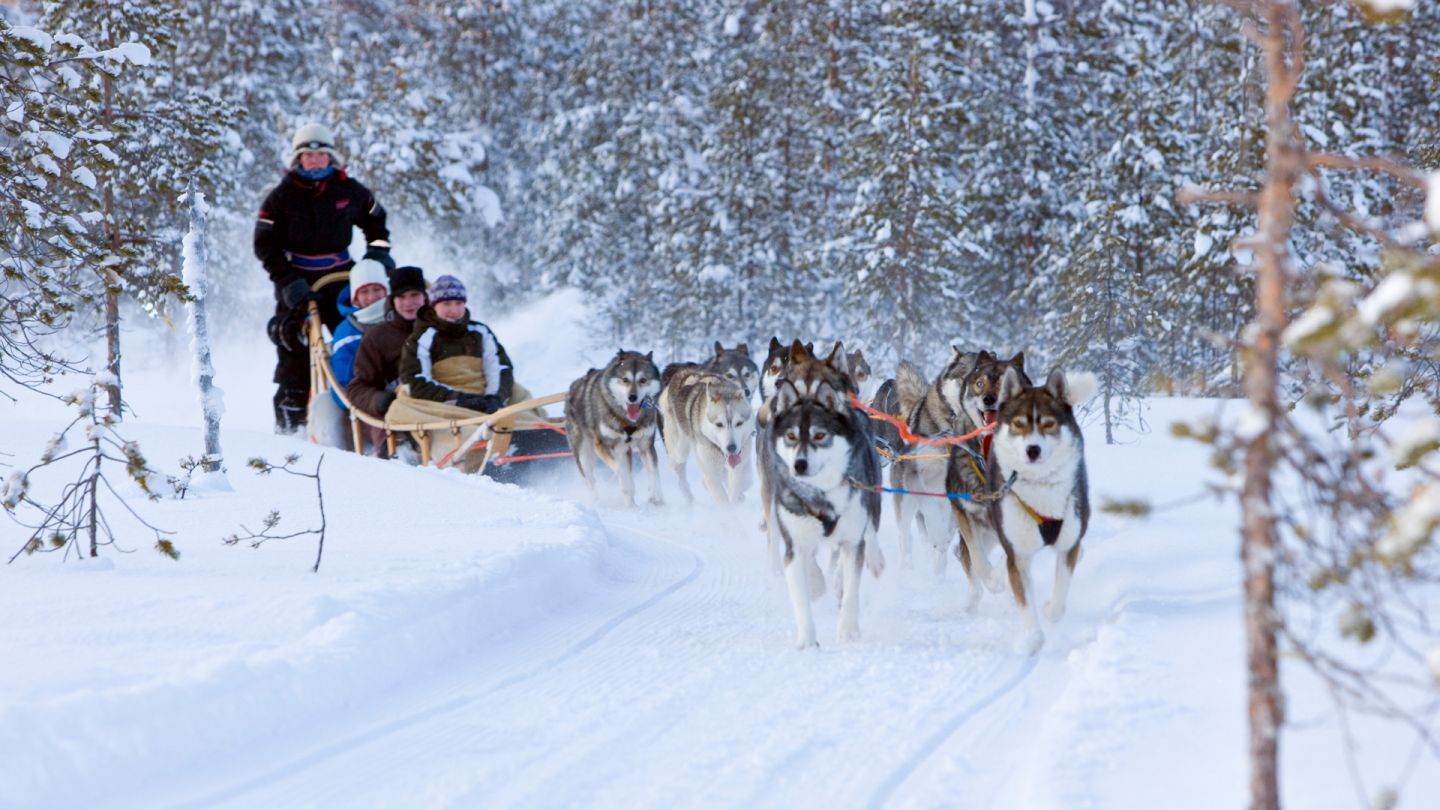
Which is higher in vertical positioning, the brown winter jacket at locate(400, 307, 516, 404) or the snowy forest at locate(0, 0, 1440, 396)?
the snowy forest at locate(0, 0, 1440, 396)

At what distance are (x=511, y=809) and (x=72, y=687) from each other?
44.4 inches

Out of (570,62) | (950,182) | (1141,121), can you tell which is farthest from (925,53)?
(570,62)

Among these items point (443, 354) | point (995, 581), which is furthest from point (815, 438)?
point (443, 354)

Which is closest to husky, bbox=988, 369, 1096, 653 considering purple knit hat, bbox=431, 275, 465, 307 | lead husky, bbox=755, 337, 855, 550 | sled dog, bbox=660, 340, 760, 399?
lead husky, bbox=755, 337, 855, 550

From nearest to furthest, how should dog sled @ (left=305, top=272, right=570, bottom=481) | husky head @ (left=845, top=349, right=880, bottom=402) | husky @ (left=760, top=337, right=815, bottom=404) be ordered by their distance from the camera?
husky @ (left=760, top=337, right=815, bottom=404), dog sled @ (left=305, top=272, right=570, bottom=481), husky head @ (left=845, top=349, right=880, bottom=402)

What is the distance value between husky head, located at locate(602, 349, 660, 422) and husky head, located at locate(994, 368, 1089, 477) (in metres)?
3.53

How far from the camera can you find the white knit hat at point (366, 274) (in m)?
8.26

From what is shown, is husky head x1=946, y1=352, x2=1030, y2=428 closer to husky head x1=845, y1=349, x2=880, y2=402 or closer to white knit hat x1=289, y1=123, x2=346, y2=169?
husky head x1=845, y1=349, x2=880, y2=402

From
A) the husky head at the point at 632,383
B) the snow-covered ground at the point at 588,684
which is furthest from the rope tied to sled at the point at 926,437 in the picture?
the husky head at the point at 632,383

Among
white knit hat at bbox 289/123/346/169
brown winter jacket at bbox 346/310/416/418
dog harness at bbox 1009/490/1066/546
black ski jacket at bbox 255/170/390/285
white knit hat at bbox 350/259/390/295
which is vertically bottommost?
dog harness at bbox 1009/490/1066/546

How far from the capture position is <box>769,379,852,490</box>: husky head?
409cm

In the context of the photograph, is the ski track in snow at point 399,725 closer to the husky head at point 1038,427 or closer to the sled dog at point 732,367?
the husky head at point 1038,427

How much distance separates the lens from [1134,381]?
1205 centimetres

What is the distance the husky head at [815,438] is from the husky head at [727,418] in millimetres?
2095
